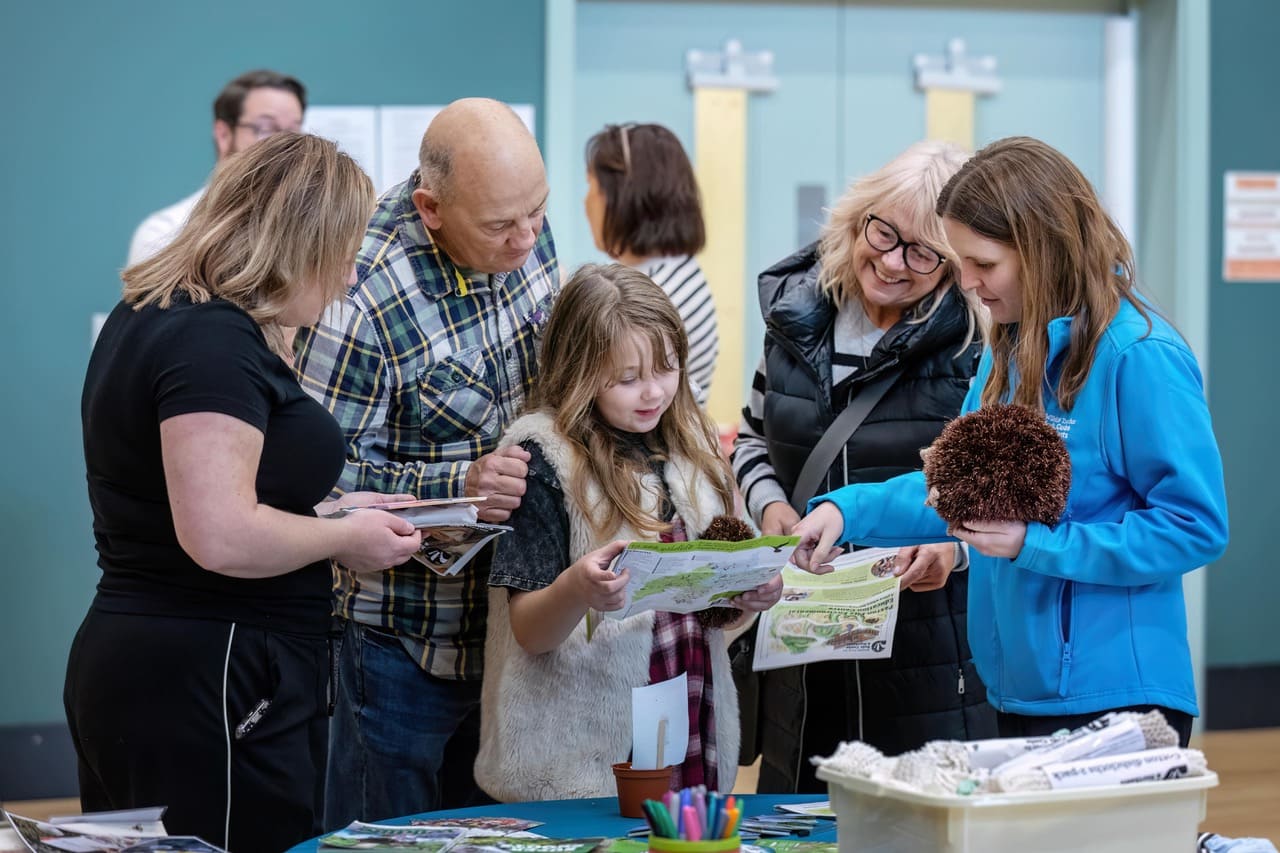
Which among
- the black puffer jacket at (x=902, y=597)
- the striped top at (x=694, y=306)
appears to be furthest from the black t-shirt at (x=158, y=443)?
the striped top at (x=694, y=306)

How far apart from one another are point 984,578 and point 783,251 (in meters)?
2.97

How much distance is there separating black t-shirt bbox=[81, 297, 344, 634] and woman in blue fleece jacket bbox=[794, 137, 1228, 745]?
2.72 ft

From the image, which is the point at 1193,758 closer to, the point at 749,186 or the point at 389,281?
the point at 389,281

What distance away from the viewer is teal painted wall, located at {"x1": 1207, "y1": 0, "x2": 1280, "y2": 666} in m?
4.84

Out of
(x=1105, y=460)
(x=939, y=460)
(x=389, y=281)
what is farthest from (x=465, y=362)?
(x=1105, y=460)

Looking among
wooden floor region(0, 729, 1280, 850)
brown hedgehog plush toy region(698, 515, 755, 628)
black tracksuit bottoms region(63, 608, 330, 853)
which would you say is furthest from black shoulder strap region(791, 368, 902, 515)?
wooden floor region(0, 729, 1280, 850)

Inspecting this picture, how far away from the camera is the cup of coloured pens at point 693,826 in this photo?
1.35 meters

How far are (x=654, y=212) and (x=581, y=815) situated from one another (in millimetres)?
1856

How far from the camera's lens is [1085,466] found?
1.75m

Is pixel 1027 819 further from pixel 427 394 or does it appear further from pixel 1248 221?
pixel 1248 221

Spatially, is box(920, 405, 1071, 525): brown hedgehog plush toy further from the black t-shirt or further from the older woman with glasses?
the black t-shirt

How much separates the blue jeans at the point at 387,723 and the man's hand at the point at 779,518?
55 centimetres

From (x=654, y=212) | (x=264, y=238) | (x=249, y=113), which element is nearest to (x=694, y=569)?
(x=264, y=238)

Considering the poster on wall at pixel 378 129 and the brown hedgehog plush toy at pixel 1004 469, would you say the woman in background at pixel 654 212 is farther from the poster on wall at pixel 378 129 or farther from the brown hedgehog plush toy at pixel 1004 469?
the brown hedgehog plush toy at pixel 1004 469
